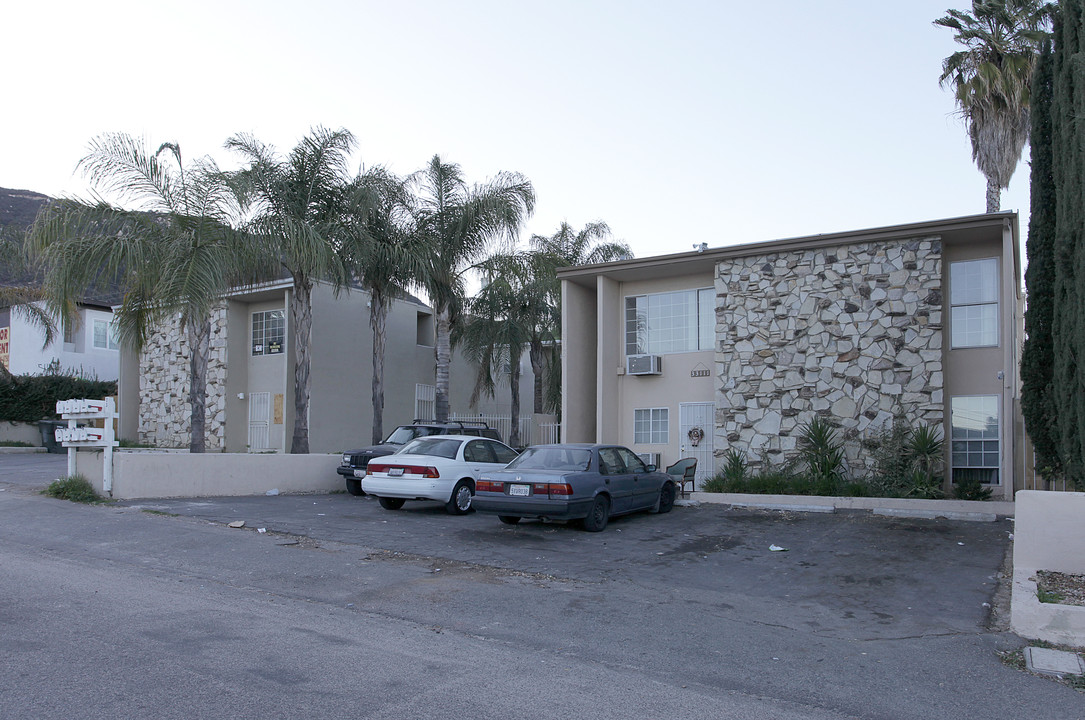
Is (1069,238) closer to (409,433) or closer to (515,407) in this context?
(409,433)

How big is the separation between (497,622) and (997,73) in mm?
20090

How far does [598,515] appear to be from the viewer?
12.6 meters

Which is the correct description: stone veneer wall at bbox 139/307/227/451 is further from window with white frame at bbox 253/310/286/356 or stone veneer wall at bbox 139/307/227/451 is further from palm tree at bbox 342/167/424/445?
palm tree at bbox 342/167/424/445

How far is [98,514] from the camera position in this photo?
1348cm

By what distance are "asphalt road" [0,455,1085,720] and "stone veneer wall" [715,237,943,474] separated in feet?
12.7

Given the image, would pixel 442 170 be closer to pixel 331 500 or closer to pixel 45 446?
pixel 331 500

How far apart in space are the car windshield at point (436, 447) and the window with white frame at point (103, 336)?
97.6 feet

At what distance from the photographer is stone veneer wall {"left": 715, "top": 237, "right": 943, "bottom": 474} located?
639 inches

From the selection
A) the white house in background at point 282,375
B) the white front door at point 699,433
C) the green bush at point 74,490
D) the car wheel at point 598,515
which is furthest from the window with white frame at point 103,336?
the car wheel at point 598,515

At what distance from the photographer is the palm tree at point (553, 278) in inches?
1029

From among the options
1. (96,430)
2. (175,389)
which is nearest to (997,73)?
(96,430)

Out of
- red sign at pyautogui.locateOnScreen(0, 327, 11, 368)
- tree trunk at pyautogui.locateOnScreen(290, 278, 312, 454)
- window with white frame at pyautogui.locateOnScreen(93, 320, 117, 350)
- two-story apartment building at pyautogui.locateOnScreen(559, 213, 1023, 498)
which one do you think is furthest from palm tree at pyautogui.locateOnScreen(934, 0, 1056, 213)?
red sign at pyautogui.locateOnScreen(0, 327, 11, 368)

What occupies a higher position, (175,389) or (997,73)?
(997,73)

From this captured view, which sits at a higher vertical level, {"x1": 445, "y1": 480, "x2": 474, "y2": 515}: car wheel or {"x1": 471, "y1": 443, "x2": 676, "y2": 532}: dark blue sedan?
{"x1": 471, "y1": 443, "x2": 676, "y2": 532}: dark blue sedan
